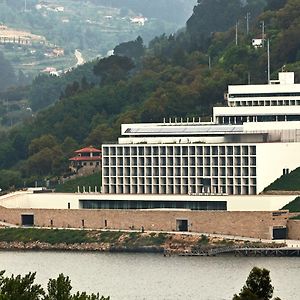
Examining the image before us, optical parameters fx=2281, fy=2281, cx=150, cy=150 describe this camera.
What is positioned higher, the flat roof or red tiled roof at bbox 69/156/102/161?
the flat roof

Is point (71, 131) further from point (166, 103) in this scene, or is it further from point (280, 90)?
point (280, 90)

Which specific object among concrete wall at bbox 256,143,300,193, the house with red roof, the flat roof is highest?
the flat roof

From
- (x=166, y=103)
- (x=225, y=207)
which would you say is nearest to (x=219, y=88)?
(x=166, y=103)

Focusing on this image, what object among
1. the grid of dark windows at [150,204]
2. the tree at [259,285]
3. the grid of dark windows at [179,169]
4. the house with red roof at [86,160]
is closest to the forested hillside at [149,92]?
the house with red roof at [86,160]

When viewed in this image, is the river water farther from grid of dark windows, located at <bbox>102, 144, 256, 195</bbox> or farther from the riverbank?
grid of dark windows, located at <bbox>102, 144, 256, 195</bbox>

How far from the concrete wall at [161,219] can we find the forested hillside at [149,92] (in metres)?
17.3

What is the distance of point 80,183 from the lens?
14462 centimetres

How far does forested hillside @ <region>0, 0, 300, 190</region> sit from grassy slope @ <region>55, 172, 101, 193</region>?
7.34 metres

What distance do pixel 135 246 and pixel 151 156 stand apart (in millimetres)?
10838

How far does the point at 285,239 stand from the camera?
414 ft

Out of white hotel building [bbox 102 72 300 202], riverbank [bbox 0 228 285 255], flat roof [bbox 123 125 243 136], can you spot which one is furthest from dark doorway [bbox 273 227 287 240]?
flat roof [bbox 123 125 243 136]

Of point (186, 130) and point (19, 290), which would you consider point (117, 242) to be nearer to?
point (186, 130)

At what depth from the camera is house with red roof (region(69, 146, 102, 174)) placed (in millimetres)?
152250

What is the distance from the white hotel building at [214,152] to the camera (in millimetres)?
133750
